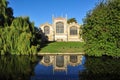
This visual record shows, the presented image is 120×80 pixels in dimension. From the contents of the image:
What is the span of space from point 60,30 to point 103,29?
145 ft

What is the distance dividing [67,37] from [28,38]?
38356mm

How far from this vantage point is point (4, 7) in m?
52.3

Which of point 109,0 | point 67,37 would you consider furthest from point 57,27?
point 109,0

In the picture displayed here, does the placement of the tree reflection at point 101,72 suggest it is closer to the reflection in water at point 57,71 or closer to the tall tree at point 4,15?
the reflection in water at point 57,71

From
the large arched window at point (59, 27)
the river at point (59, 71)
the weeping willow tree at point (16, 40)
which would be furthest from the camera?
the large arched window at point (59, 27)

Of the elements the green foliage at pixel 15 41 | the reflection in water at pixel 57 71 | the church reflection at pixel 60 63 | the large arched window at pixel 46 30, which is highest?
the large arched window at pixel 46 30

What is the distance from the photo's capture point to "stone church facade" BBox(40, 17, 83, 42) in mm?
83000

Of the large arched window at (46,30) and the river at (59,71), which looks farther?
the large arched window at (46,30)

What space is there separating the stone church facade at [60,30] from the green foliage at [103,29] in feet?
127

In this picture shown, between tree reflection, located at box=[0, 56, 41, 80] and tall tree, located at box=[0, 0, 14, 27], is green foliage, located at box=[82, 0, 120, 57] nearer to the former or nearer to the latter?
tree reflection, located at box=[0, 56, 41, 80]

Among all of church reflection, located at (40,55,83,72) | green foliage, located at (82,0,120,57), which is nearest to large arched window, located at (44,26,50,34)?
green foliage, located at (82,0,120,57)

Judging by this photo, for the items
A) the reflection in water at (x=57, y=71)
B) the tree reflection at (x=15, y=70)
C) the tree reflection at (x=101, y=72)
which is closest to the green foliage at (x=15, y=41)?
the tree reflection at (x=15, y=70)

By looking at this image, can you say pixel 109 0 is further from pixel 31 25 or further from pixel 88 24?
pixel 31 25

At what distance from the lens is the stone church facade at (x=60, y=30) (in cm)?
8300
